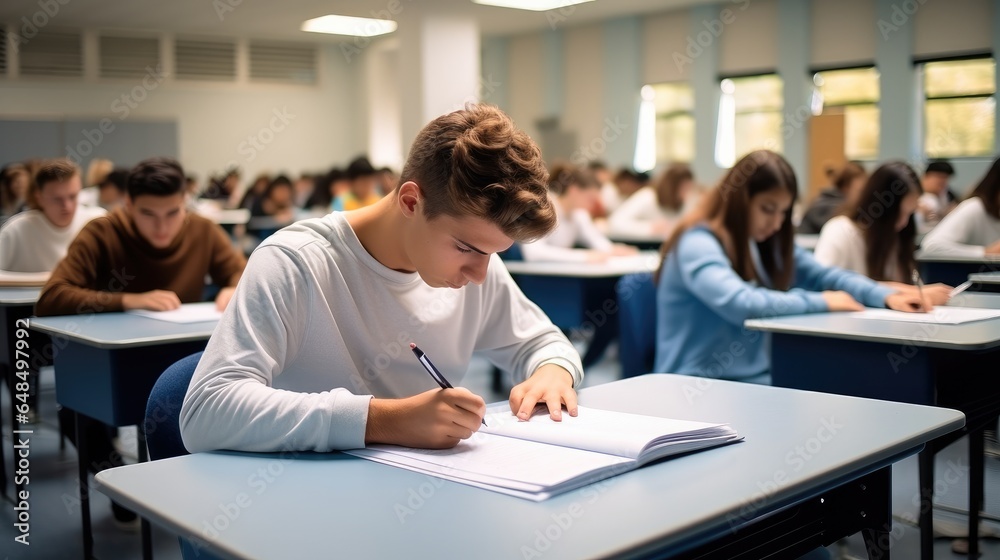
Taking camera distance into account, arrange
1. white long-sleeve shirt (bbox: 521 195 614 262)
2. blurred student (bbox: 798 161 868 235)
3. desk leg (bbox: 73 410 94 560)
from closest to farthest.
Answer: desk leg (bbox: 73 410 94 560) < white long-sleeve shirt (bbox: 521 195 614 262) < blurred student (bbox: 798 161 868 235)

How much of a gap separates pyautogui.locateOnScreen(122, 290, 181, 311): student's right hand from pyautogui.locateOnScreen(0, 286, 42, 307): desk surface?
0.42 meters

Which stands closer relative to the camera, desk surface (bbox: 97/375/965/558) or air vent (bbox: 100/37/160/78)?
desk surface (bbox: 97/375/965/558)

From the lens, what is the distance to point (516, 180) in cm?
129

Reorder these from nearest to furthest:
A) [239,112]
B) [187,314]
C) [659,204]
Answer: [187,314] → [659,204] → [239,112]

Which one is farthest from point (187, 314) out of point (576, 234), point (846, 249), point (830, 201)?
point (830, 201)

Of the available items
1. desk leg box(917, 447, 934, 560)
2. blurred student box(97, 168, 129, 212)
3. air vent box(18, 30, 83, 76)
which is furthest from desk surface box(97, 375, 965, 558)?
air vent box(18, 30, 83, 76)

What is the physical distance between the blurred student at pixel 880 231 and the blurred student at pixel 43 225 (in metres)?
3.01

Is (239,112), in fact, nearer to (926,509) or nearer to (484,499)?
(926,509)

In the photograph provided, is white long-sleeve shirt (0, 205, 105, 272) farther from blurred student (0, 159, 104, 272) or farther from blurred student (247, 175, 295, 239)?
blurred student (247, 175, 295, 239)

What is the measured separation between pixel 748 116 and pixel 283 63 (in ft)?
21.4

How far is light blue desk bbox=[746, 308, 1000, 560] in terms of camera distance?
200 cm

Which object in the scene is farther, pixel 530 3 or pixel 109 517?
pixel 530 3

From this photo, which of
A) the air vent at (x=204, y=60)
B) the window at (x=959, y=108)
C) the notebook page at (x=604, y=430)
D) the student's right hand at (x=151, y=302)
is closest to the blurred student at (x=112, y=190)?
the student's right hand at (x=151, y=302)

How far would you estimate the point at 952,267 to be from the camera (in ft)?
13.3
